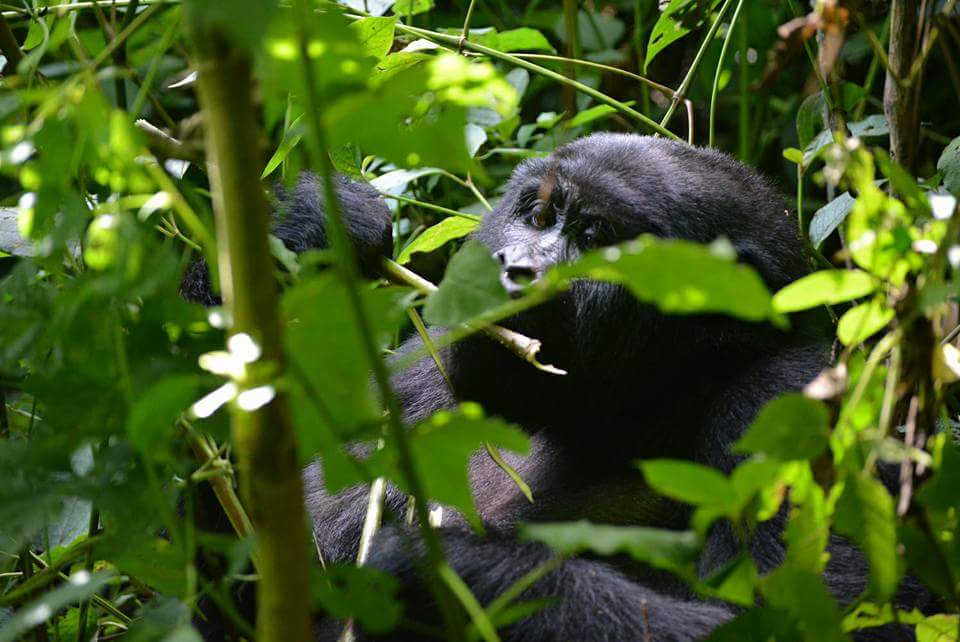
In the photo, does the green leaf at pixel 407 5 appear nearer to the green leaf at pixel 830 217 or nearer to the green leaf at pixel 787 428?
the green leaf at pixel 830 217

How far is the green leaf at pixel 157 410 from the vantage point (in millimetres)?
753

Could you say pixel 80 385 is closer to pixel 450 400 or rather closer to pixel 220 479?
pixel 220 479

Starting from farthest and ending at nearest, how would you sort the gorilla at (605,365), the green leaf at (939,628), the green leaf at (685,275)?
1. the gorilla at (605,365)
2. the green leaf at (939,628)
3. the green leaf at (685,275)

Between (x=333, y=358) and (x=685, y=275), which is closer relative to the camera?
(x=685, y=275)

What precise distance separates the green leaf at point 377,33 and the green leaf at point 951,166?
3.33 feet

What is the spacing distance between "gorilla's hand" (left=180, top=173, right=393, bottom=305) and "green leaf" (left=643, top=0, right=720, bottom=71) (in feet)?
2.16

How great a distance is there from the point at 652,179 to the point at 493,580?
3.37ft

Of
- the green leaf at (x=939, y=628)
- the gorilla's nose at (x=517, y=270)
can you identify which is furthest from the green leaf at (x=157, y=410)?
the gorilla's nose at (x=517, y=270)

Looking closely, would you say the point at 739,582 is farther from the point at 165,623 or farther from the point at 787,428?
the point at 165,623

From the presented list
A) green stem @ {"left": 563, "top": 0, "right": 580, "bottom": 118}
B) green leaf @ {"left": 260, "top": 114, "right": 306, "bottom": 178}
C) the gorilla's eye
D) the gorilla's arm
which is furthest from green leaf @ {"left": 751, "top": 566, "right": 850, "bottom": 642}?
green stem @ {"left": 563, "top": 0, "right": 580, "bottom": 118}

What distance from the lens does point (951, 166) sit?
2.03 meters

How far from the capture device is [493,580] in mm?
1696

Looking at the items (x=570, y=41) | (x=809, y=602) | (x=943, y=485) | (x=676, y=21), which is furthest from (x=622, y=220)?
(x=809, y=602)

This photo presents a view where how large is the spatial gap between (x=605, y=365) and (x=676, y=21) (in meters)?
0.82
